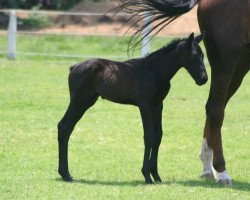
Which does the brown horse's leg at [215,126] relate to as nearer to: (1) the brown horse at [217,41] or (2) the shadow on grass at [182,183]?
(1) the brown horse at [217,41]

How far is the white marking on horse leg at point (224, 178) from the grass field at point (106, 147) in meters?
0.08

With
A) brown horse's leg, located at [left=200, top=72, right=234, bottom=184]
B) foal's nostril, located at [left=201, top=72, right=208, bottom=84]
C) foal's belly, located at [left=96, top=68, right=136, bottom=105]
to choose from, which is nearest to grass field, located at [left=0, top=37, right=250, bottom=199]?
brown horse's leg, located at [left=200, top=72, right=234, bottom=184]

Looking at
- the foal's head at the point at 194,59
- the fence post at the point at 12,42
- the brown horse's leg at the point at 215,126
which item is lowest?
the fence post at the point at 12,42

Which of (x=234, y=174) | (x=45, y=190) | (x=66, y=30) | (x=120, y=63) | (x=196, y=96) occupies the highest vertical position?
(x=120, y=63)

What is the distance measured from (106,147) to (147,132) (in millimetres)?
2348

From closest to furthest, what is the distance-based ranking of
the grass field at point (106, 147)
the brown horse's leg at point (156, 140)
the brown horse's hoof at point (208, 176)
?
the grass field at point (106, 147), the brown horse's leg at point (156, 140), the brown horse's hoof at point (208, 176)

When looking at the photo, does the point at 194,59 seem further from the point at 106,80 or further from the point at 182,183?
the point at 182,183

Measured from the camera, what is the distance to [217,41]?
7.62 m

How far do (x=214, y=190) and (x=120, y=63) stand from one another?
1.64 metres

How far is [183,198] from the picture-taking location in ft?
21.9

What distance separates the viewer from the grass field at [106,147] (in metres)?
6.98

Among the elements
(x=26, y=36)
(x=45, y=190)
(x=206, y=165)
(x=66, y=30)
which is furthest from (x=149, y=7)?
(x=66, y=30)

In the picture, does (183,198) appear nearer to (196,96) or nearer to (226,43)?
(226,43)

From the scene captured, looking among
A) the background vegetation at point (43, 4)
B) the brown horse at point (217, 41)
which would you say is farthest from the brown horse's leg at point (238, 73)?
the background vegetation at point (43, 4)
